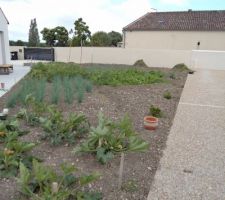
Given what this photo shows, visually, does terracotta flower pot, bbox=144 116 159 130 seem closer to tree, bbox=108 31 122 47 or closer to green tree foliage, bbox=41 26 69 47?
green tree foliage, bbox=41 26 69 47

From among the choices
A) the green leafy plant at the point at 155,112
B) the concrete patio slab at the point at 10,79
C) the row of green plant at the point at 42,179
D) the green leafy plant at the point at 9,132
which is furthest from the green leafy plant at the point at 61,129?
the concrete patio slab at the point at 10,79

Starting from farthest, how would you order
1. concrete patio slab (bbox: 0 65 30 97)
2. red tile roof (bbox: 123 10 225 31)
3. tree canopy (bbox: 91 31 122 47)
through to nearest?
tree canopy (bbox: 91 31 122 47) → red tile roof (bbox: 123 10 225 31) → concrete patio slab (bbox: 0 65 30 97)

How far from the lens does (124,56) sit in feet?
62.7

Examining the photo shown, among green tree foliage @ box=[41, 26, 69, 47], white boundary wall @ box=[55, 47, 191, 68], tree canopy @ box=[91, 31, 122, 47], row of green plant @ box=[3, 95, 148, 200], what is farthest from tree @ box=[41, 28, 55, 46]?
row of green plant @ box=[3, 95, 148, 200]

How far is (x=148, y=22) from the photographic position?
2686cm

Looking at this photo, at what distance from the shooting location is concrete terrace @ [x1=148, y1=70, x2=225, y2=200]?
2.81 meters

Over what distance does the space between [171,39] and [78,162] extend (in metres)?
24.5

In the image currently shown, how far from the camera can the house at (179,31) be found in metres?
24.6

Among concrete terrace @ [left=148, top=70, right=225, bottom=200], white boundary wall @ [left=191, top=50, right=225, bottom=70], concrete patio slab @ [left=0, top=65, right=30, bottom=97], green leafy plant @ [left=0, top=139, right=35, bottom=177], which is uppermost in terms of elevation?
white boundary wall @ [left=191, top=50, right=225, bottom=70]

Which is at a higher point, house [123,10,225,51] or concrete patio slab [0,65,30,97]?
house [123,10,225,51]

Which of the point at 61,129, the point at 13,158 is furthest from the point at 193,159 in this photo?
the point at 13,158

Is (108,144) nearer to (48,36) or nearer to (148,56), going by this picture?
(148,56)

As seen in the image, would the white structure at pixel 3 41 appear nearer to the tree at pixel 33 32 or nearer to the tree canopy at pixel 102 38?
the tree canopy at pixel 102 38

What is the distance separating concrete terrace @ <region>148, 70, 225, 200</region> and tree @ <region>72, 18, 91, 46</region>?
2448 centimetres
